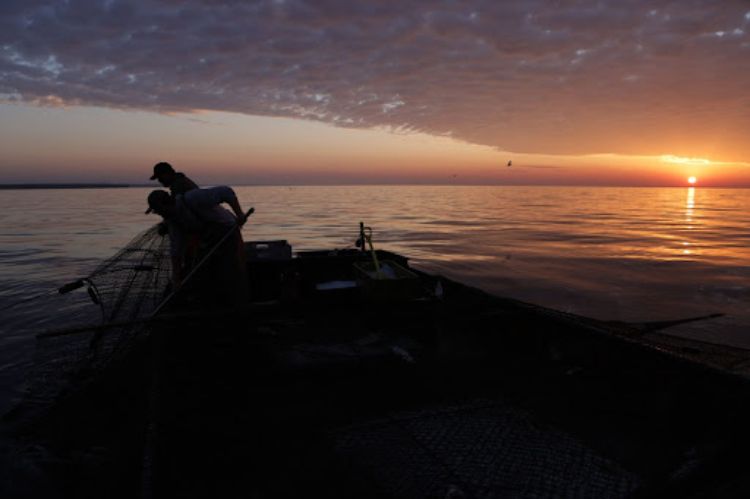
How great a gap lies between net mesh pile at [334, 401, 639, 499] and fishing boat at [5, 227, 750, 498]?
0.8 inches

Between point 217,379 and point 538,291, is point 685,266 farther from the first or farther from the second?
point 217,379

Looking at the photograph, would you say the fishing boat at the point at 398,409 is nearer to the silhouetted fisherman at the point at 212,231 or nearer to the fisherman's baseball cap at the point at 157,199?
the silhouetted fisherman at the point at 212,231

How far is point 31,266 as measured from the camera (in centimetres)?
1769

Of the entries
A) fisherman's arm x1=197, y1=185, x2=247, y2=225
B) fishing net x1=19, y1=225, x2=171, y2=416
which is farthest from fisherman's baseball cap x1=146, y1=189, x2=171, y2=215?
fishing net x1=19, y1=225, x2=171, y2=416

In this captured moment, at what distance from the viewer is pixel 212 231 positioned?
6.62 m

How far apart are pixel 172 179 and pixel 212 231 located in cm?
131

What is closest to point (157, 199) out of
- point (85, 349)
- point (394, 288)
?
point (394, 288)

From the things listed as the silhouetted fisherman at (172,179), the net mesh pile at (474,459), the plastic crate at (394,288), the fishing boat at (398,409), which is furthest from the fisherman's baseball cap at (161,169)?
the net mesh pile at (474,459)

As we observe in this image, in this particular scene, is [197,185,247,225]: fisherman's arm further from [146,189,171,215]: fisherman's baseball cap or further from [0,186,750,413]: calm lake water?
[0,186,750,413]: calm lake water

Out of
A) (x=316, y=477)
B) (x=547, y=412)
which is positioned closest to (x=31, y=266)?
(x=316, y=477)

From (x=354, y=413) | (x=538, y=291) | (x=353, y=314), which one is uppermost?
(x=353, y=314)

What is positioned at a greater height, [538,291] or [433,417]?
[433,417]

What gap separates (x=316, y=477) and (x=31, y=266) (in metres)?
19.7

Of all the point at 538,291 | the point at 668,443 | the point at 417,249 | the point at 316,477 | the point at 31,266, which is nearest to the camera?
the point at 316,477
